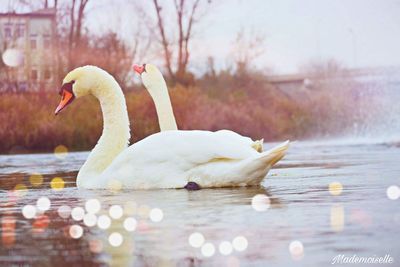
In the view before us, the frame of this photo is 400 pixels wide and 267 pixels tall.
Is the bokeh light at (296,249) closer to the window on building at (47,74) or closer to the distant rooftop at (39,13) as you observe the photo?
the window on building at (47,74)

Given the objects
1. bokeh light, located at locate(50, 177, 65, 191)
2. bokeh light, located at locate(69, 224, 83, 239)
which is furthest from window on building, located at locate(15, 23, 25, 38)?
bokeh light, located at locate(69, 224, 83, 239)

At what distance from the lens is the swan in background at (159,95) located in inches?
445

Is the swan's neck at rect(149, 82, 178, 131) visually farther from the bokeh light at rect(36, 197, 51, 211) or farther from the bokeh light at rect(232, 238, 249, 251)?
the bokeh light at rect(232, 238, 249, 251)

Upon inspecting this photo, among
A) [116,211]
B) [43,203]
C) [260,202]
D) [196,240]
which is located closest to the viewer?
[196,240]

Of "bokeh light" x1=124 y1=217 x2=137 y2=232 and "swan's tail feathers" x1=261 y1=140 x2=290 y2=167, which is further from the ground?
"swan's tail feathers" x1=261 y1=140 x2=290 y2=167

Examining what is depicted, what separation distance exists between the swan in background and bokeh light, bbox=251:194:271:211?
3.58 m

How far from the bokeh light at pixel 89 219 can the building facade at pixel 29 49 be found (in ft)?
62.9

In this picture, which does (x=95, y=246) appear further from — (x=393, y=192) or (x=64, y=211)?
(x=393, y=192)

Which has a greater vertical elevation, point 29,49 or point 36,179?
point 29,49

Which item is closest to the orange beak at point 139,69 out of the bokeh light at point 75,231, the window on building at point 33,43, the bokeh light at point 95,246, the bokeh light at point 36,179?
the bokeh light at point 36,179

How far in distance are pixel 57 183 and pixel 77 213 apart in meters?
3.56

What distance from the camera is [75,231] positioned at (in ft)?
19.5

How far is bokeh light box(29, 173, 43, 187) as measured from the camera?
423 inches

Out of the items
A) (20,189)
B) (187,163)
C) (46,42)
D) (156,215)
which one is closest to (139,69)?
(20,189)
